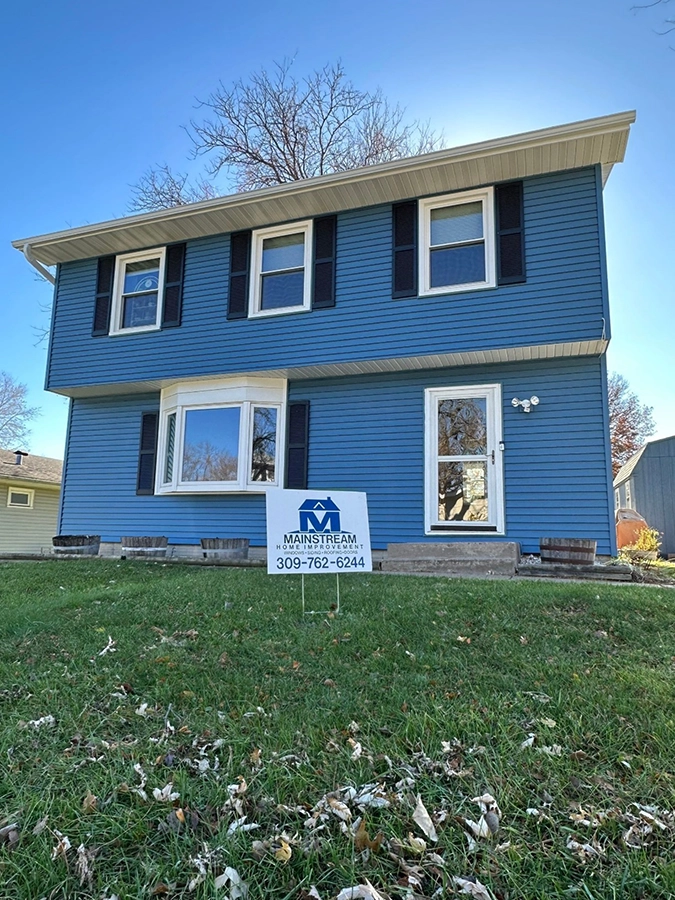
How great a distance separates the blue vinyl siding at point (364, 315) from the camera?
22.1ft

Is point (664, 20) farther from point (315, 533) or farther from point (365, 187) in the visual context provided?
point (315, 533)

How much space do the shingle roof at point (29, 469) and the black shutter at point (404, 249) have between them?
14.1 meters

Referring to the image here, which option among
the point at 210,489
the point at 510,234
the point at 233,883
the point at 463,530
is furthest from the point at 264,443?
the point at 233,883

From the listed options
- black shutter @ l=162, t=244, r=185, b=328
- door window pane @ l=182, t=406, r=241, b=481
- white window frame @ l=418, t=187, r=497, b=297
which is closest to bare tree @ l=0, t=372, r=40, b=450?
black shutter @ l=162, t=244, r=185, b=328

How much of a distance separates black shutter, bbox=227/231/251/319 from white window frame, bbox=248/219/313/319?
0.10 metres

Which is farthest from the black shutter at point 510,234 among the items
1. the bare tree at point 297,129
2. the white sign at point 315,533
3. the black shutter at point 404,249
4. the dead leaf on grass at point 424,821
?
the bare tree at point 297,129

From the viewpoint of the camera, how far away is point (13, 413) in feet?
84.2

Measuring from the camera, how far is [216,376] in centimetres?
839

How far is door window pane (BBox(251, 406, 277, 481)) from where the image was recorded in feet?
27.0

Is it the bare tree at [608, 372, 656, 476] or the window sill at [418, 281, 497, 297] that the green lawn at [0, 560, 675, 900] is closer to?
the window sill at [418, 281, 497, 297]

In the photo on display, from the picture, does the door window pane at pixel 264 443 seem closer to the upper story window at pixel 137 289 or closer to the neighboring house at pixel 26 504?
the upper story window at pixel 137 289

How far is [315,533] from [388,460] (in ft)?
12.3

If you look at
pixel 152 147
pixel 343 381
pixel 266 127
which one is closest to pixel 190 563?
pixel 343 381

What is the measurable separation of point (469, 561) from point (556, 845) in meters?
5.01
